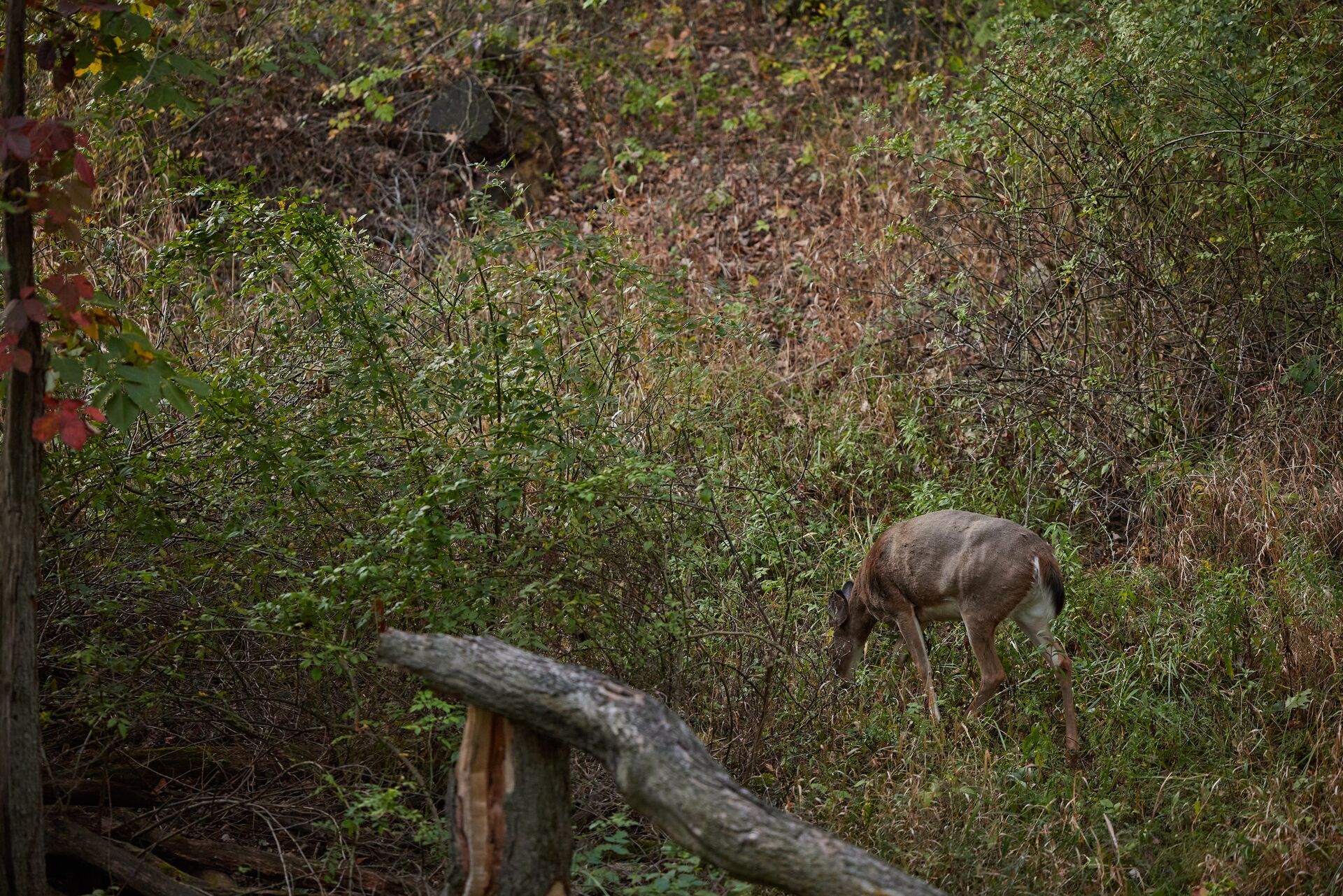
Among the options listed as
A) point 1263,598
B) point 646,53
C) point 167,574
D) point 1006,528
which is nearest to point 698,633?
point 1006,528

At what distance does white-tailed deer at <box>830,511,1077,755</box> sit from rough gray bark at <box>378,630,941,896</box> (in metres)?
3.09

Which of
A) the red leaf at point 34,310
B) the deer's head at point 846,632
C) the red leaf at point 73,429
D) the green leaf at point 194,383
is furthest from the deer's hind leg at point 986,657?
the red leaf at point 34,310

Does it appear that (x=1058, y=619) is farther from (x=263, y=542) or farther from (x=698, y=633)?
(x=263, y=542)

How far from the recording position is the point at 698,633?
18.6ft

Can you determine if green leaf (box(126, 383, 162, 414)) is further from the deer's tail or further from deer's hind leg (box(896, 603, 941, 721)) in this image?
the deer's tail

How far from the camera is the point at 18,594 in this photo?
3887 mm

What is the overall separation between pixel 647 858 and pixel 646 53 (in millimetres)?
11948

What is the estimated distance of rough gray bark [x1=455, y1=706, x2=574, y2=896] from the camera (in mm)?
3715

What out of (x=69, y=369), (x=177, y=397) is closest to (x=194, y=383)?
(x=177, y=397)

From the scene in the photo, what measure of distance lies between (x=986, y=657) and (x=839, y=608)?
85 cm

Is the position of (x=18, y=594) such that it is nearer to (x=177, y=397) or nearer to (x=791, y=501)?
(x=177, y=397)

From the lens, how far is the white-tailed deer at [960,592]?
6.41 meters

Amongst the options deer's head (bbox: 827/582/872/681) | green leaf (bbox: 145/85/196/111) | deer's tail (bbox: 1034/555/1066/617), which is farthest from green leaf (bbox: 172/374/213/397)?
deer's tail (bbox: 1034/555/1066/617)

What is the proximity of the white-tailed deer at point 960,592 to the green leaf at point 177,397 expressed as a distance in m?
3.81
